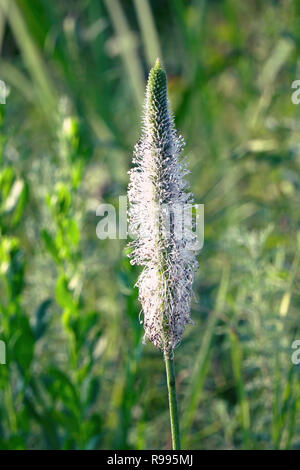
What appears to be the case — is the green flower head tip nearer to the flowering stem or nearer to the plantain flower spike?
the plantain flower spike

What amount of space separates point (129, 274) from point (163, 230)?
380mm

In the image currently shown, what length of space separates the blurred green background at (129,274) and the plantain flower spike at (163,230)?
16 cm

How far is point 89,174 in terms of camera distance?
2.12 metres

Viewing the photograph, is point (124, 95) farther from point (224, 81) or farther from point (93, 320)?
point (93, 320)

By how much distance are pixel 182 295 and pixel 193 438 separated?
82 centimetres

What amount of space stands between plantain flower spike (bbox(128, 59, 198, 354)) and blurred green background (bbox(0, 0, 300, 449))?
16 cm

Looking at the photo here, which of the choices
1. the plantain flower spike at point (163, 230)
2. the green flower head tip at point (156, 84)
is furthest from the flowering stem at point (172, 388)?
the green flower head tip at point (156, 84)

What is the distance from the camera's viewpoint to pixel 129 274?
107cm

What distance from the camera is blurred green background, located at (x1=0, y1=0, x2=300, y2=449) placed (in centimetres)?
114
